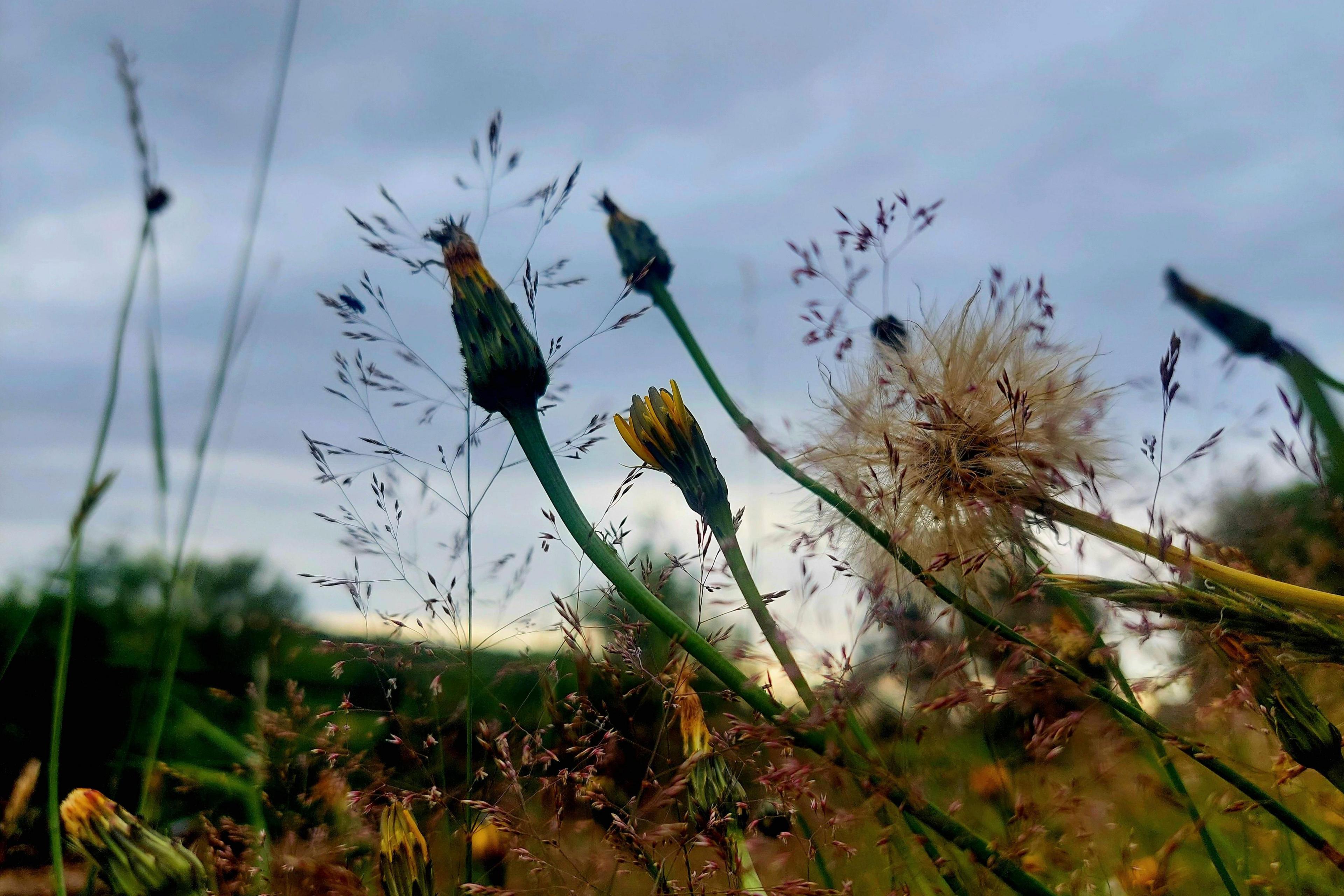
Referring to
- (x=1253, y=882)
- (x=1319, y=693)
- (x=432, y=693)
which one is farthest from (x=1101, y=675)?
(x=432, y=693)

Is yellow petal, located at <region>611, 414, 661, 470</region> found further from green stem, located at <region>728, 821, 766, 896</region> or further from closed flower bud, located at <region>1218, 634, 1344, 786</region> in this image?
closed flower bud, located at <region>1218, 634, 1344, 786</region>

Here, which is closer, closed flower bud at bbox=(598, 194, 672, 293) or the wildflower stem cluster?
the wildflower stem cluster

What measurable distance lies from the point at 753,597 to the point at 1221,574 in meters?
0.43

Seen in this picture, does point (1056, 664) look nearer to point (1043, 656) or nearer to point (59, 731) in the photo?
point (1043, 656)

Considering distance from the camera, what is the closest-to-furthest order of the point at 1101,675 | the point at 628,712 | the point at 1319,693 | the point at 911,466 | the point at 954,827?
1. the point at 954,827
2. the point at 911,466
3. the point at 628,712
4. the point at 1101,675
5. the point at 1319,693

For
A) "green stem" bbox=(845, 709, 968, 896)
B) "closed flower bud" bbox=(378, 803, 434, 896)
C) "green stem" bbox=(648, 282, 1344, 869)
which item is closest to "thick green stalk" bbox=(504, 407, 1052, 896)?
"green stem" bbox=(845, 709, 968, 896)

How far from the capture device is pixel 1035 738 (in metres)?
0.89

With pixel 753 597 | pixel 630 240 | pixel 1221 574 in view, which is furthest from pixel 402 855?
pixel 630 240

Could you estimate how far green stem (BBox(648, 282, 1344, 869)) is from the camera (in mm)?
810

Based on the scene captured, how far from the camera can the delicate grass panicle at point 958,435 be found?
1.03 meters

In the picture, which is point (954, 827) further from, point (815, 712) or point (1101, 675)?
point (1101, 675)

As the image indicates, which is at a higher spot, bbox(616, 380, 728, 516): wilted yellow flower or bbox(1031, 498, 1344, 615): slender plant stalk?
bbox(616, 380, 728, 516): wilted yellow flower

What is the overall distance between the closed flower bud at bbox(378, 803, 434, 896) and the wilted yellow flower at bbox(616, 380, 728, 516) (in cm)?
47

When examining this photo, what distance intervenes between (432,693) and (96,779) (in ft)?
9.03
